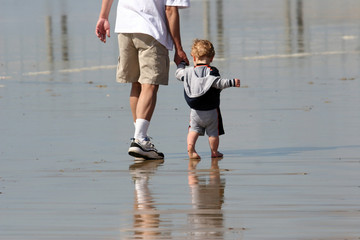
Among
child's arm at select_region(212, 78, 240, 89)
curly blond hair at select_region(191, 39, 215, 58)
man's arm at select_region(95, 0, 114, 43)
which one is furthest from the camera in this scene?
man's arm at select_region(95, 0, 114, 43)

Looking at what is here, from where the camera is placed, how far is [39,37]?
20953 millimetres

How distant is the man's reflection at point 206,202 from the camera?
5191 mm

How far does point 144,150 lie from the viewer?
26.0 ft

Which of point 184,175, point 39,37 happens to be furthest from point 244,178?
point 39,37

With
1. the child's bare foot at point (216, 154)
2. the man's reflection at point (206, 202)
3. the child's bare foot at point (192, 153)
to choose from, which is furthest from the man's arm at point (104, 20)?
the man's reflection at point (206, 202)

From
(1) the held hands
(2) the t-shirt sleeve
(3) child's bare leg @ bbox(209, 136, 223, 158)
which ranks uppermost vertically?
(2) the t-shirt sleeve

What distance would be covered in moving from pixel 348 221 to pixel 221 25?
1813 centimetres

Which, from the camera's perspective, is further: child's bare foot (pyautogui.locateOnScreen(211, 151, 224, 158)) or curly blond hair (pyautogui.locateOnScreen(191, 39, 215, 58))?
curly blond hair (pyautogui.locateOnScreen(191, 39, 215, 58))

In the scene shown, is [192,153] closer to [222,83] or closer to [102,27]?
[222,83]

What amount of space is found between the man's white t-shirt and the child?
0.89 ft

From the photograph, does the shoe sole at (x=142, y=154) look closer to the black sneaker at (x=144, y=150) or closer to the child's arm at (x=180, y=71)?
the black sneaker at (x=144, y=150)

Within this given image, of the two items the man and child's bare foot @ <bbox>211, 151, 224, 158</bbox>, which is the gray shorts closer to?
child's bare foot @ <bbox>211, 151, 224, 158</bbox>

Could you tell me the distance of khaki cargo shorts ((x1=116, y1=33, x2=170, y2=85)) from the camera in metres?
8.27

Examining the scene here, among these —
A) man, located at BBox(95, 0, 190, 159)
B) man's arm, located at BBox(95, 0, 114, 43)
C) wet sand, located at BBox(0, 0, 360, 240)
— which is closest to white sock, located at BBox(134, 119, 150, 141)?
man, located at BBox(95, 0, 190, 159)
